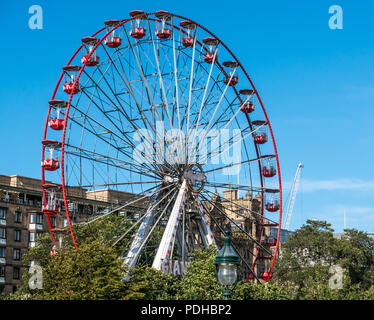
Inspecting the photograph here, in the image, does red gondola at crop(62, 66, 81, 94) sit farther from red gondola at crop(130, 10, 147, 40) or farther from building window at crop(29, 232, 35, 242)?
building window at crop(29, 232, 35, 242)

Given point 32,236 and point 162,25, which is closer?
point 162,25

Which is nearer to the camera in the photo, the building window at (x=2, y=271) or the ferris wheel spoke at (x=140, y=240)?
the ferris wheel spoke at (x=140, y=240)

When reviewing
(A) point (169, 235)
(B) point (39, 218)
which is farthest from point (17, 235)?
(A) point (169, 235)

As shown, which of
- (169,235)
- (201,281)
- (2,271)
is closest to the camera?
(201,281)

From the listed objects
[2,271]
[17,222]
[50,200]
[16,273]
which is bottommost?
[16,273]

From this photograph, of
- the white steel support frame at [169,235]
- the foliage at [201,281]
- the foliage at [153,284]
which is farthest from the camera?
the white steel support frame at [169,235]

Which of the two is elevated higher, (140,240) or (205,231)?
(205,231)

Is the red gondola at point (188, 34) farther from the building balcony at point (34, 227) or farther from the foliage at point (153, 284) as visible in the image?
the building balcony at point (34, 227)

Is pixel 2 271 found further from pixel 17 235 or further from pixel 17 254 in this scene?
pixel 17 235

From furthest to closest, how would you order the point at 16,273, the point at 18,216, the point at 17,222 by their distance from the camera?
the point at 18,216 < the point at 17,222 < the point at 16,273

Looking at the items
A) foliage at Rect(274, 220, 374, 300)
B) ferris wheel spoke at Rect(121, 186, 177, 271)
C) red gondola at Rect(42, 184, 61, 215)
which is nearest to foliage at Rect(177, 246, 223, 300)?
ferris wheel spoke at Rect(121, 186, 177, 271)

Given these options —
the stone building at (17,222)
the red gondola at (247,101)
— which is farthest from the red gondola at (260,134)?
the stone building at (17,222)
